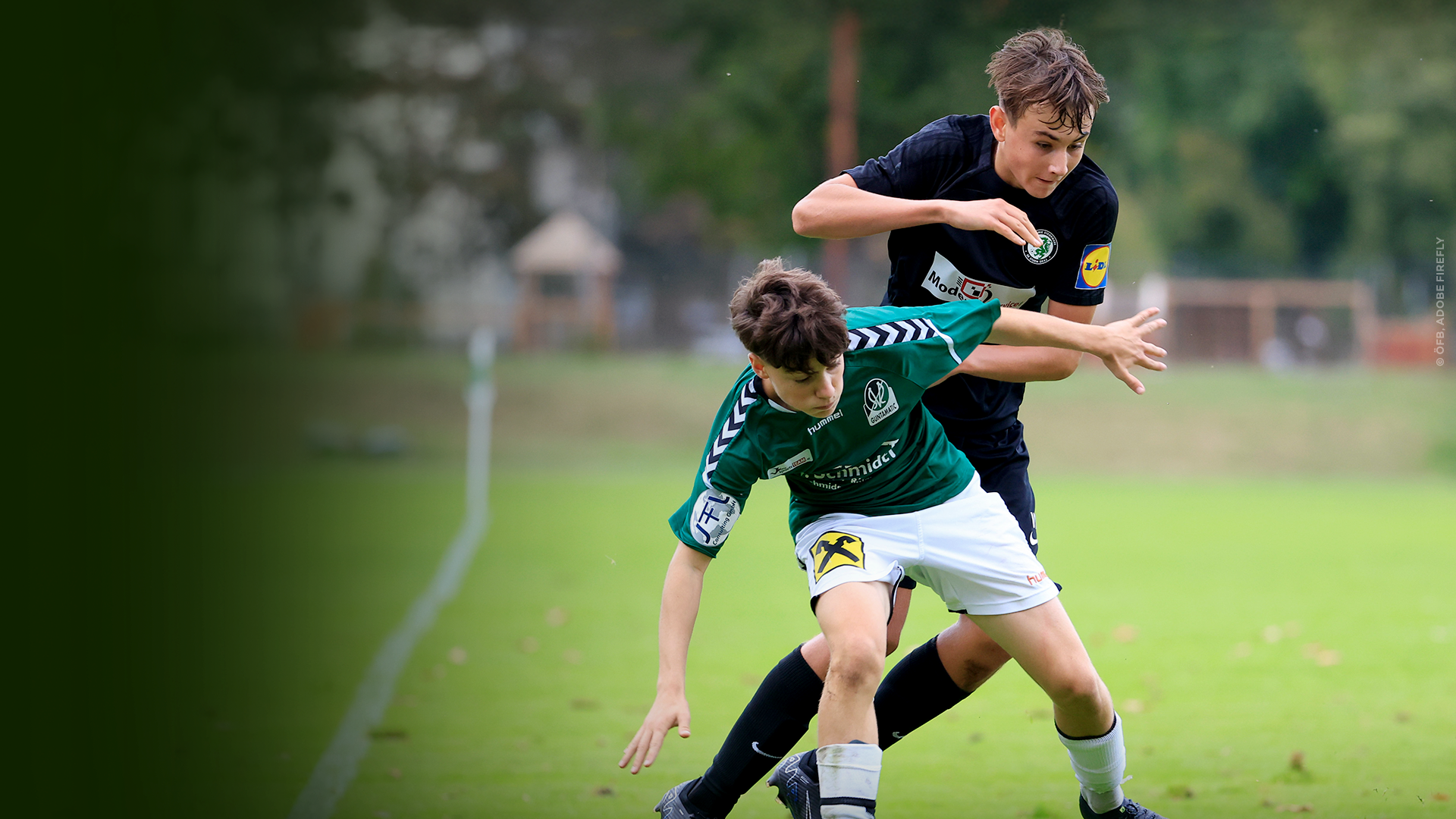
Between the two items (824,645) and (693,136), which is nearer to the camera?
(824,645)

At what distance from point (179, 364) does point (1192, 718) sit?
13.8ft

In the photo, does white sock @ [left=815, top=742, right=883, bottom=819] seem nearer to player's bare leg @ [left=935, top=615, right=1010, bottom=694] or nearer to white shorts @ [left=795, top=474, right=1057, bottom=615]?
white shorts @ [left=795, top=474, right=1057, bottom=615]

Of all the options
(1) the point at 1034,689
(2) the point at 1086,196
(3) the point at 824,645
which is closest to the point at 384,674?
(1) the point at 1034,689

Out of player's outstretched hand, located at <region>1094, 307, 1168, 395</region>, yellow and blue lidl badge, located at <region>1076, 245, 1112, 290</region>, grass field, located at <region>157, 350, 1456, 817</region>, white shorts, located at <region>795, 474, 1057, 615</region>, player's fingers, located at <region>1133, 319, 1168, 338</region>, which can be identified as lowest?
grass field, located at <region>157, 350, 1456, 817</region>

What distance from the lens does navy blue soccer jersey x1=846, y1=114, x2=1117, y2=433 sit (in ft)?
10.9

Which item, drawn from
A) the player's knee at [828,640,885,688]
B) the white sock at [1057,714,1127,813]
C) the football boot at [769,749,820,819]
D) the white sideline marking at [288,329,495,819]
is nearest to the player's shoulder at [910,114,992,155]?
the player's knee at [828,640,885,688]

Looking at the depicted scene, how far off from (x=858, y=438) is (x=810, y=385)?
0.27 meters

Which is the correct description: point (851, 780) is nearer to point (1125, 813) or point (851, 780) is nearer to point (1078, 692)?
point (1078, 692)

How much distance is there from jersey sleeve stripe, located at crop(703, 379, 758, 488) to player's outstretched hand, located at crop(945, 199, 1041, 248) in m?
0.61

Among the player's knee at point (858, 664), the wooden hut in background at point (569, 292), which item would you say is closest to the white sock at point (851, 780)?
the player's knee at point (858, 664)

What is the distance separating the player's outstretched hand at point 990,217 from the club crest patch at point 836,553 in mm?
781

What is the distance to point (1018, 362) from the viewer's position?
10.8 feet

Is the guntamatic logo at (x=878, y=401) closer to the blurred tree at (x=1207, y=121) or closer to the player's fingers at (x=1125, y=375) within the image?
the player's fingers at (x=1125, y=375)

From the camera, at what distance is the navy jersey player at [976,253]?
3111 mm
